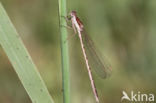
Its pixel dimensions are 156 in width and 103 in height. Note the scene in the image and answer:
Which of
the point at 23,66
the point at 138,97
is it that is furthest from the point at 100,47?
the point at 23,66

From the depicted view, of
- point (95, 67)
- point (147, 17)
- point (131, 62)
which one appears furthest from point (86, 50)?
point (147, 17)

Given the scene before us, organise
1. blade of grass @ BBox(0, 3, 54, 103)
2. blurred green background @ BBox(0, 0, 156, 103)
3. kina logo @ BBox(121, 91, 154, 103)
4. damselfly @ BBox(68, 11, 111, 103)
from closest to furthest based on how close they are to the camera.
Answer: blade of grass @ BBox(0, 3, 54, 103) < damselfly @ BBox(68, 11, 111, 103) < kina logo @ BBox(121, 91, 154, 103) < blurred green background @ BBox(0, 0, 156, 103)

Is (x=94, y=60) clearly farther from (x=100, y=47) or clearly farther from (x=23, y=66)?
(x=23, y=66)

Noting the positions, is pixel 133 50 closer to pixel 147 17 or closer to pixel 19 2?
pixel 147 17

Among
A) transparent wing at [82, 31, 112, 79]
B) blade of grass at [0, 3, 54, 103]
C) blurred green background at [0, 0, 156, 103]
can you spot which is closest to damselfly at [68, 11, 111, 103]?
transparent wing at [82, 31, 112, 79]

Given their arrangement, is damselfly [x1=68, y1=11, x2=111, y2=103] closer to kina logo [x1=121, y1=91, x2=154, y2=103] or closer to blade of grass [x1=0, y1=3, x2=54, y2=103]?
kina logo [x1=121, y1=91, x2=154, y2=103]

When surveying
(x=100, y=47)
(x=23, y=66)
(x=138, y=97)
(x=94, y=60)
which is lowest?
(x=138, y=97)
